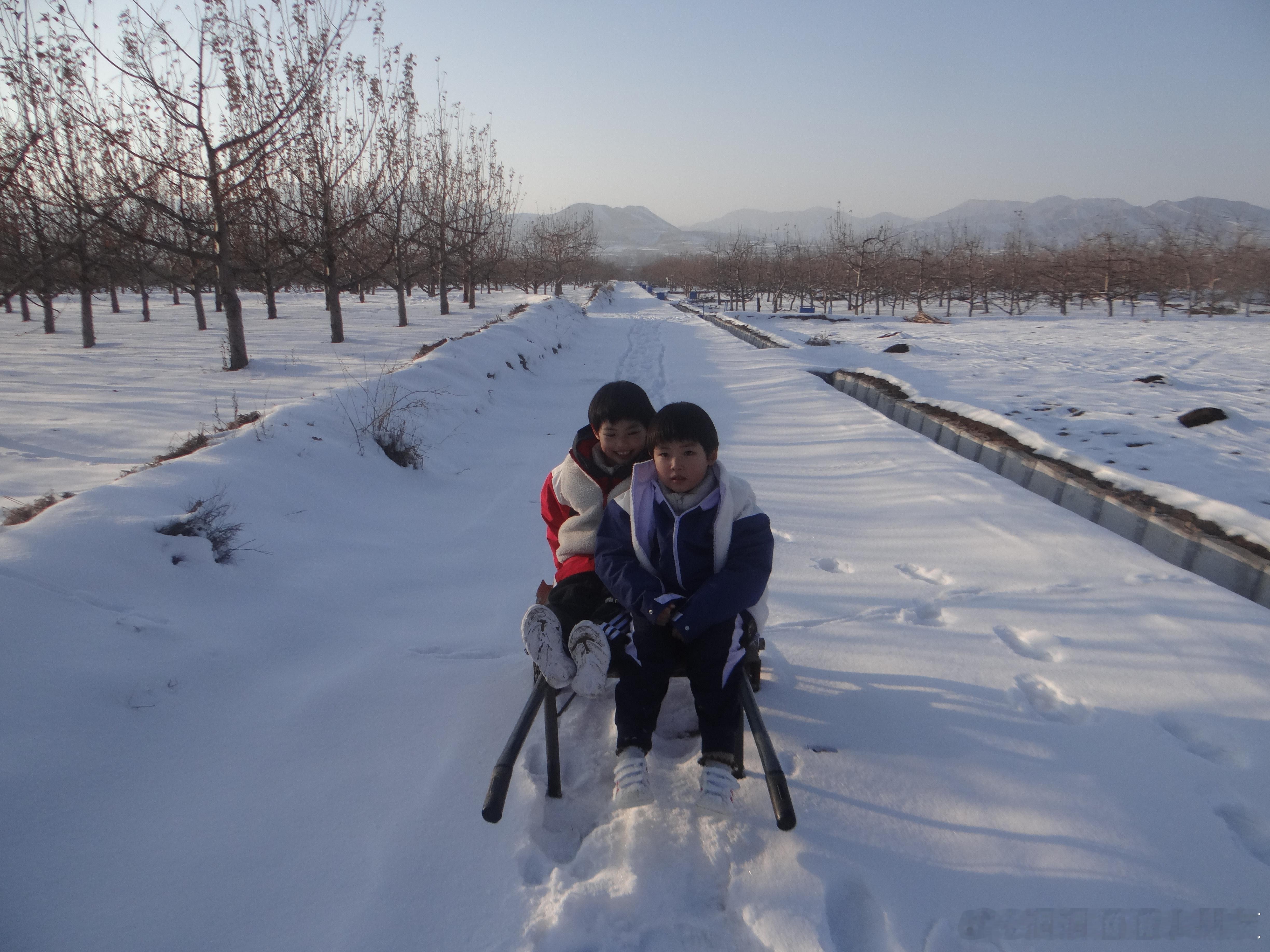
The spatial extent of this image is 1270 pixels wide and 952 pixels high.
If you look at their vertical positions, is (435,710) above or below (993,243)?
below

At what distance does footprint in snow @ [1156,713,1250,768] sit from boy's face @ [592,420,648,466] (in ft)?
6.69

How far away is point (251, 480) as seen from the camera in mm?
3783

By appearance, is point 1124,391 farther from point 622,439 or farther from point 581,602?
point 581,602

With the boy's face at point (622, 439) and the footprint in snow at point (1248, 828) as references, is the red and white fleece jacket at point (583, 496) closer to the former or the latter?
the boy's face at point (622, 439)

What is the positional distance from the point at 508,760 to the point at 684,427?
1134 mm

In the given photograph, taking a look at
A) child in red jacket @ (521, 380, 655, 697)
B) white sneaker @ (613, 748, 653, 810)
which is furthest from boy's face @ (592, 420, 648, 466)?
white sneaker @ (613, 748, 653, 810)

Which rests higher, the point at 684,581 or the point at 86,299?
the point at 86,299

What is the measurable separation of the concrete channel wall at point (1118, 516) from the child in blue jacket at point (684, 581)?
108 inches

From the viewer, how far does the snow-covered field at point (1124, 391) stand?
15.4ft

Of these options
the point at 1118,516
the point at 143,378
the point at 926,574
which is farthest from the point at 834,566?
the point at 143,378

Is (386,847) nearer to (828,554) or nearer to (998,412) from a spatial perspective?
(828,554)

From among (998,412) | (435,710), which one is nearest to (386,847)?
(435,710)

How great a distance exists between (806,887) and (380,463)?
4.28 meters

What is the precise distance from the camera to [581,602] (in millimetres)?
2385
